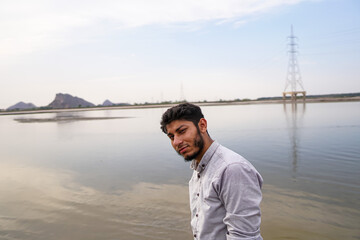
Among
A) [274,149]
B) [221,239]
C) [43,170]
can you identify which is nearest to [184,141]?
[221,239]

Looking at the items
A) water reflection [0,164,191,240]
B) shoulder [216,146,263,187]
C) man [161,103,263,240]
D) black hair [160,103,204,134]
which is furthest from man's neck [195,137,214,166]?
water reflection [0,164,191,240]

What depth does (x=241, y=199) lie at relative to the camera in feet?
5.42

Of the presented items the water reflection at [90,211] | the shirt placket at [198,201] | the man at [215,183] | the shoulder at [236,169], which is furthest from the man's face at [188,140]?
the water reflection at [90,211]

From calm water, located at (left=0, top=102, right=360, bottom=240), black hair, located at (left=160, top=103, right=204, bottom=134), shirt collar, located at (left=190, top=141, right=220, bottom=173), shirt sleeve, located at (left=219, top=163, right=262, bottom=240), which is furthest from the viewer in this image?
calm water, located at (left=0, top=102, right=360, bottom=240)

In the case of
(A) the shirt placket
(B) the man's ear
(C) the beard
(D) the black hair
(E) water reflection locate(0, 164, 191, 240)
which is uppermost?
(D) the black hair

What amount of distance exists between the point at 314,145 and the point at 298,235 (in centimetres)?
851

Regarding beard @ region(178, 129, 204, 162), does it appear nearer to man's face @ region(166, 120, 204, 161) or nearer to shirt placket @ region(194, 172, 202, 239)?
man's face @ region(166, 120, 204, 161)

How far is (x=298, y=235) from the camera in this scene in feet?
14.7

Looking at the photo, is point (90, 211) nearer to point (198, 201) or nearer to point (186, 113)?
point (198, 201)

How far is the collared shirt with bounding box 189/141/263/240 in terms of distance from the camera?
1.66 meters

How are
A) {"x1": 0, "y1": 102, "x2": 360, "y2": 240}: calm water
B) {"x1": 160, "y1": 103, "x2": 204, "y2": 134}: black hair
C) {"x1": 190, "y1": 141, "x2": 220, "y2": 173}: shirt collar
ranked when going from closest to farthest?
{"x1": 190, "y1": 141, "x2": 220, "y2": 173}: shirt collar, {"x1": 160, "y1": 103, "x2": 204, "y2": 134}: black hair, {"x1": 0, "y1": 102, "x2": 360, "y2": 240}: calm water

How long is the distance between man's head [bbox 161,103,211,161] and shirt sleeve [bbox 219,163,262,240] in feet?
1.16

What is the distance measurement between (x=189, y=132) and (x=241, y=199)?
599 mm

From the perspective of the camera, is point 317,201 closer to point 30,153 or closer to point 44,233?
point 44,233
